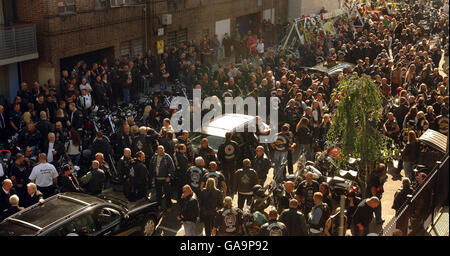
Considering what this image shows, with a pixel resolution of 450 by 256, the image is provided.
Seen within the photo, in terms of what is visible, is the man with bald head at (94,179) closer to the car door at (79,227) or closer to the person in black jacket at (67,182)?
the person in black jacket at (67,182)

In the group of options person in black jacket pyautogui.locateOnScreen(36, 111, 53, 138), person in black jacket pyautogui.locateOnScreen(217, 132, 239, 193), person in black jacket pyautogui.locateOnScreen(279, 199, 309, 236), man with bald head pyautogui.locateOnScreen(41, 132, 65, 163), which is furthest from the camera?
person in black jacket pyautogui.locateOnScreen(36, 111, 53, 138)

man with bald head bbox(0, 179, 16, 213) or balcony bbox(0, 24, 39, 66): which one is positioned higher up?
balcony bbox(0, 24, 39, 66)

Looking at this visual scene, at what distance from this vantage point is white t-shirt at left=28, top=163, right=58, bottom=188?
11.3m

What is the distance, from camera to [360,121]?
11.4 metres

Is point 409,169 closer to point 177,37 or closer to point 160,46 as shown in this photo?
point 160,46

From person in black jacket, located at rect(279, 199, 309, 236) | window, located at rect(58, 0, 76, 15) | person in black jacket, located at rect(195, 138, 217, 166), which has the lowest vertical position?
person in black jacket, located at rect(279, 199, 309, 236)

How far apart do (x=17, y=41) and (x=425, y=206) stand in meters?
14.5

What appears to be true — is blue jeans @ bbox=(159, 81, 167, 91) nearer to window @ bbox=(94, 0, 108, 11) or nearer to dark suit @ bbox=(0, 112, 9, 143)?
window @ bbox=(94, 0, 108, 11)

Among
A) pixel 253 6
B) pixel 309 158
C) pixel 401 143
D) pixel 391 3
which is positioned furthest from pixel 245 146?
pixel 391 3

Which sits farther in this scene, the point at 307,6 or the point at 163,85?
the point at 307,6

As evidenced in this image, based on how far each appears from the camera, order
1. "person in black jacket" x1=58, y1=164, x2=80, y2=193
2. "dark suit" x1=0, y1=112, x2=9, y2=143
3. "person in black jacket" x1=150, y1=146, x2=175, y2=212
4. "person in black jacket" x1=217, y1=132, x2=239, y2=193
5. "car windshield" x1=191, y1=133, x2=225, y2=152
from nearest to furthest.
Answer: "person in black jacket" x1=58, y1=164, x2=80, y2=193 → "person in black jacket" x1=150, y1=146, x2=175, y2=212 → "person in black jacket" x1=217, y1=132, x2=239, y2=193 → "car windshield" x1=191, y1=133, x2=225, y2=152 → "dark suit" x1=0, y1=112, x2=9, y2=143

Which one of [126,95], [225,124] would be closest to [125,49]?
[126,95]

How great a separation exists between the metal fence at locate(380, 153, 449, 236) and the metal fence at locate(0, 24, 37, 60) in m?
14.0

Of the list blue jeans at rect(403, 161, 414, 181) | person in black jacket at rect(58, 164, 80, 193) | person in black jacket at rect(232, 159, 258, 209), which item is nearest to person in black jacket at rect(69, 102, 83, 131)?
person in black jacket at rect(58, 164, 80, 193)
